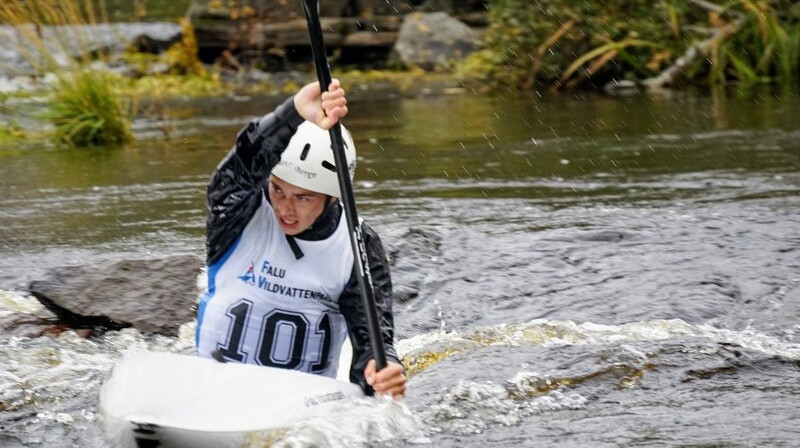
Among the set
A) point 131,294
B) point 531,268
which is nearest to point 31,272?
point 131,294

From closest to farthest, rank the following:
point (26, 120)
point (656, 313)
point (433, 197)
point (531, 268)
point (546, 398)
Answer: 1. point (546, 398)
2. point (656, 313)
3. point (531, 268)
4. point (433, 197)
5. point (26, 120)

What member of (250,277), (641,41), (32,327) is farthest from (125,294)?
(641,41)

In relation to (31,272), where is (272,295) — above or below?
above

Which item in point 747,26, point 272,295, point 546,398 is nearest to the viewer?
point 272,295

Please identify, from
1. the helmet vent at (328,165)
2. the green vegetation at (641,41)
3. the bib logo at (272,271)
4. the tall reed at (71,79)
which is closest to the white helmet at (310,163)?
the helmet vent at (328,165)

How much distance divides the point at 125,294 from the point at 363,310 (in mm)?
2507

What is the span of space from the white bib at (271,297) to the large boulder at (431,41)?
16.9 metres

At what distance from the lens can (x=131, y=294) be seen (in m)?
7.01

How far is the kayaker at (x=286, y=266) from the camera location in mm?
4832

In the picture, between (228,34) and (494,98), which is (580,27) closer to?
(494,98)

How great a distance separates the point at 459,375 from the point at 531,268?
220 cm

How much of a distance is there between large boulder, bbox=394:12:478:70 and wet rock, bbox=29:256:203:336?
14770mm

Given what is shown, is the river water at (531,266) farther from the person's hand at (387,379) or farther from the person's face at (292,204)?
the person's face at (292,204)

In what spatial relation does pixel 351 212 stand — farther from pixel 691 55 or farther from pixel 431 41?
pixel 431 41
